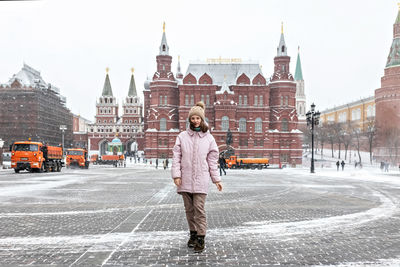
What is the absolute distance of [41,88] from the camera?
80.5 meters

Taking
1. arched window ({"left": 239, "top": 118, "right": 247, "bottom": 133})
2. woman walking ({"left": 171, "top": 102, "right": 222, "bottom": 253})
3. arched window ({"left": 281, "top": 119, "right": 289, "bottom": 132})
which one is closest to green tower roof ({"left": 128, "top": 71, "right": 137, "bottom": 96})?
arched window ({"left": 239, "top": 118, "right": 247, "bottom": 133})

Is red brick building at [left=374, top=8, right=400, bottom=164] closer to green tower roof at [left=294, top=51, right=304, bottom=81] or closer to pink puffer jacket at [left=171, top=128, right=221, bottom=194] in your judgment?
green tower roof at [left=294, top=51, right=304, bottom=81]

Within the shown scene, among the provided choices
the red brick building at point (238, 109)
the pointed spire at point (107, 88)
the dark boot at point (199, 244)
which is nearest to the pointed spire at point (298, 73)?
the pointed spire at point (107, 88)

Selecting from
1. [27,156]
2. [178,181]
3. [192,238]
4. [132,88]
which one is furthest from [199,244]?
[132,88]

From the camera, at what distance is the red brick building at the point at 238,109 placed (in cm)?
6469

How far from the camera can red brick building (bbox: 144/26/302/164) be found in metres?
64.7

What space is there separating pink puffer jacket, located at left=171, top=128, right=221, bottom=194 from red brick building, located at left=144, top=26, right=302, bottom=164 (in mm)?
58074

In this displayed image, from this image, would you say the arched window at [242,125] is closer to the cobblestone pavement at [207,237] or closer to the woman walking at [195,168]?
the cobblestone pavement at [207,237]

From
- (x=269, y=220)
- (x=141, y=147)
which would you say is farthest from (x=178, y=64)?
(x=269, y=220)

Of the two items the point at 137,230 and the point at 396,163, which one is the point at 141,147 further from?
the point at 137,230

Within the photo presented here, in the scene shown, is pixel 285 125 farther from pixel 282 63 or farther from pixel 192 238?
pixel 192 238

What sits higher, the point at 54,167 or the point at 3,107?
the point at 3,107

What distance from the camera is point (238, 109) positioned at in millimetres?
66438

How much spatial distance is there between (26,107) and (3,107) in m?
4.25
